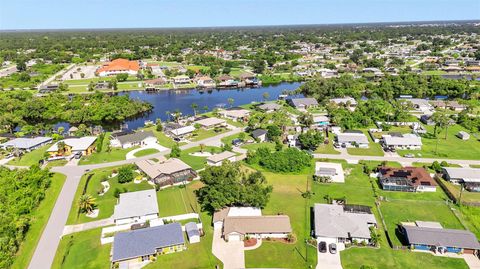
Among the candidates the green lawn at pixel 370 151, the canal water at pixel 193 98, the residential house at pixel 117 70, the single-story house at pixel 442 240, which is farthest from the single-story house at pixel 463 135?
the residential house at pixel 117 70

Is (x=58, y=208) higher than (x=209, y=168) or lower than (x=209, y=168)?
lower

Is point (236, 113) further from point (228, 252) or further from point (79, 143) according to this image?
point (228, 252)

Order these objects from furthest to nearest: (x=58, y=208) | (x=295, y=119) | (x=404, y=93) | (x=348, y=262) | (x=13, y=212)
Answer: (x=404, y=93)
(x=295, y=119)
(x=58, y=208)
(x=13, y=212)
(x=348, y=262)

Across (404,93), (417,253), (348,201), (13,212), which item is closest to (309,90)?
(404,93)

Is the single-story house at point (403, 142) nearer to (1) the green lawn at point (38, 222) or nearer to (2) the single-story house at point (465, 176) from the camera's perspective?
(2) the single-story house at point (465, 176)

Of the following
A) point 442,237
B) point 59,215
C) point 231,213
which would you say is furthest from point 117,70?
point 442,237

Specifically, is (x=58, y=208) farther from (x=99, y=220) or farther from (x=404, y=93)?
(x=404, y=93)

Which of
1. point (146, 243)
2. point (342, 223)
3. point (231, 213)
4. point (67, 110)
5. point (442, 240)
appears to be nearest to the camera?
point (442, 240)
